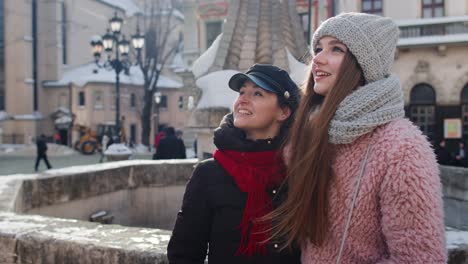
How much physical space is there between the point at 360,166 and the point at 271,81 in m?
0.69


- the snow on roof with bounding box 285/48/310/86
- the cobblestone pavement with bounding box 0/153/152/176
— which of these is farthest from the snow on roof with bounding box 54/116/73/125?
the snow on roof with bounding box 285/48/310/86

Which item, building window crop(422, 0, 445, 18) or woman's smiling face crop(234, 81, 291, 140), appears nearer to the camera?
woman's smiling face crop(234, 81, 291, 140)

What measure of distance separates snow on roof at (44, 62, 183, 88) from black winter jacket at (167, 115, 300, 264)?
1610 inches

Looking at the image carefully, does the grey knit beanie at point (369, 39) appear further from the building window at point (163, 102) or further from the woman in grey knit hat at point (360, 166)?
the building window at point (163, 102)

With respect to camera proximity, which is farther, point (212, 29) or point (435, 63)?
point (212, 29)

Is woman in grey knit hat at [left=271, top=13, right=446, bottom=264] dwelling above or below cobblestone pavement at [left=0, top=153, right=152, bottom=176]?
above

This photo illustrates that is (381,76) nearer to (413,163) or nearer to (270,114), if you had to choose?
(413,163)

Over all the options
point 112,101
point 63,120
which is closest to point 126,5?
point 112,101

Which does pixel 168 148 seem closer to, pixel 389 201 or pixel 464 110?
pixel 389 201

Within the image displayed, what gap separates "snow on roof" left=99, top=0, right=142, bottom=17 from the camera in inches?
2080

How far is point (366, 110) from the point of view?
5.21 feet

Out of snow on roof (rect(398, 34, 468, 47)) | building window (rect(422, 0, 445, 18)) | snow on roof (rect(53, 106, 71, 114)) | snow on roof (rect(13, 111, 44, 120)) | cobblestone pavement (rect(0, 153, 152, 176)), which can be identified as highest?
building window (rect(422, 0, 445, 18))

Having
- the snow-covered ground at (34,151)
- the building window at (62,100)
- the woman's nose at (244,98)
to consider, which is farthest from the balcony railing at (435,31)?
the building window at (62,100)

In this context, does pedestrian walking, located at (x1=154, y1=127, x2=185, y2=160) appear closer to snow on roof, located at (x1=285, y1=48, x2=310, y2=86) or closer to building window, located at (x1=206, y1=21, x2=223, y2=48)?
snow on roof, located at (x1=285, y1=48, x2=310, y2=86)
